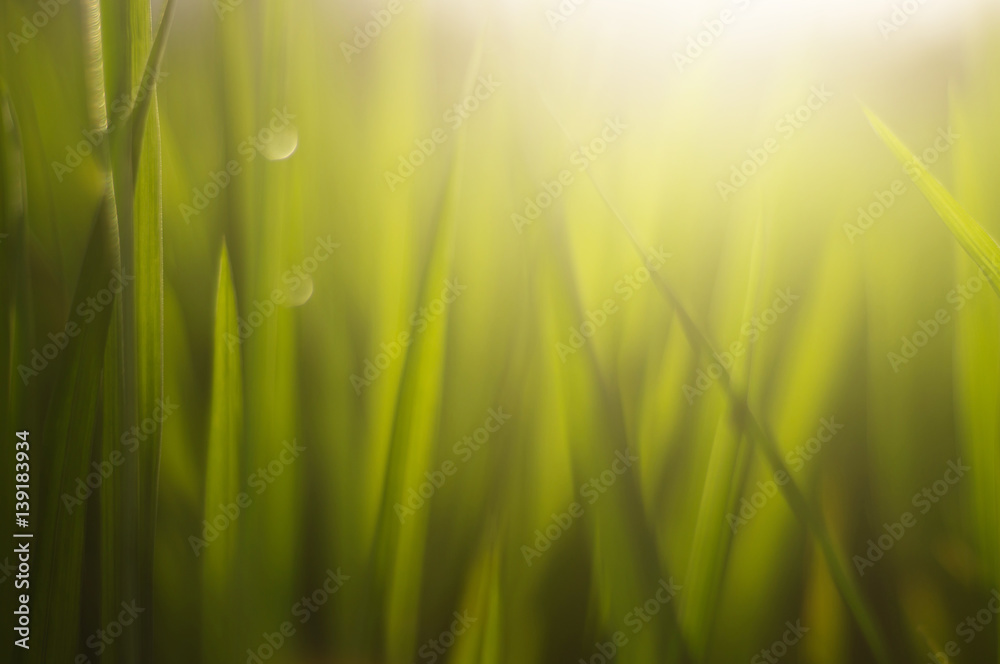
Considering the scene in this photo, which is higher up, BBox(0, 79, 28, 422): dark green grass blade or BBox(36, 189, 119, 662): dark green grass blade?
BBox(0, 79, 28, 422): dark green grass blade

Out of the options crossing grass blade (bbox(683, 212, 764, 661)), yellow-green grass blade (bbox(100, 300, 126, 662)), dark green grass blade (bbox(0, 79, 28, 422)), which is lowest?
crossing grass blade (bbox(683, 212, 764, 661))

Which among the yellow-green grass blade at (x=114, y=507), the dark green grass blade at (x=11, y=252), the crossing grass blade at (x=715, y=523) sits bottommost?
the crossing grass blade at (x=715, y=523)

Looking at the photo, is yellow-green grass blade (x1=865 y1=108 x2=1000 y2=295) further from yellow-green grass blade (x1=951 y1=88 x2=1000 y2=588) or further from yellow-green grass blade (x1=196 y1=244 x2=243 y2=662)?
→ yellow-green grass blade (x1=196 y1=244 x2=243 y2=662)

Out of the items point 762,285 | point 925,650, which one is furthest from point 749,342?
point 925,650

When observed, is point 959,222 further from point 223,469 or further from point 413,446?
point 223,469

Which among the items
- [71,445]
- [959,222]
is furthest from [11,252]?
[959,222]

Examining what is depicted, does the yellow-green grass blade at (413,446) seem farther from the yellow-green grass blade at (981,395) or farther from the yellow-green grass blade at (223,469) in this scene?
the yellow-green grass blade at (981,395)

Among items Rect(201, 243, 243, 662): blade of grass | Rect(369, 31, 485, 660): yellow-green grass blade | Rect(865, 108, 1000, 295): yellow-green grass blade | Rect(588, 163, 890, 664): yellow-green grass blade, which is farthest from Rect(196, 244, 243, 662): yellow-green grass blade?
Rect(865, 108, 1000, 295): yellow-green grass blade

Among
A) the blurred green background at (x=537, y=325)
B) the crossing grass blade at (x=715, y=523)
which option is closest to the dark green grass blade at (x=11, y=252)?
the blurred green background at (x=537, y=325)

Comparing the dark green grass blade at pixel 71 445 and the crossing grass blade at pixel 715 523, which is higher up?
the dark green grass blade at pixel 71 445
